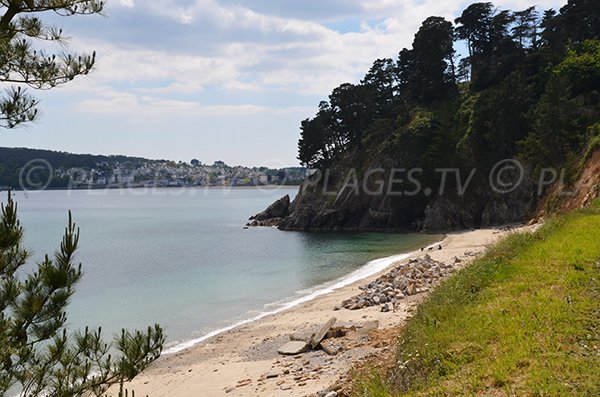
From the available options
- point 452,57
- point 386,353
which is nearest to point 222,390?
point 386,353

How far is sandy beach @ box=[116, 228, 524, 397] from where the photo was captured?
487 inches

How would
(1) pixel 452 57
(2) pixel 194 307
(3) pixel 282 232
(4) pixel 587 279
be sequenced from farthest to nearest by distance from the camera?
1. (1) pixel 452 57
2. (3) pixel 282 232
3. (2) pixel 194 307
4. (4) pixel 587 279

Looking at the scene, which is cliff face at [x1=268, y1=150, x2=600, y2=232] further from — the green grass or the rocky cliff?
the green grass

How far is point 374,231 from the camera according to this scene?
64.6m

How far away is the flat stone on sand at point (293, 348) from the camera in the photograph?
602 inches

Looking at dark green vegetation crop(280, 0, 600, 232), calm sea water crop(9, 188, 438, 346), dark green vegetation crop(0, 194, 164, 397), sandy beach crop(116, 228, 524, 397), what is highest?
dark green vegetation crop(280, 0, 600, 232)

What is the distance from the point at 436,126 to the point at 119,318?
162 ft

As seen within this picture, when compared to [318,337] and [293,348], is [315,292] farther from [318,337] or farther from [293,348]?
[318,337]

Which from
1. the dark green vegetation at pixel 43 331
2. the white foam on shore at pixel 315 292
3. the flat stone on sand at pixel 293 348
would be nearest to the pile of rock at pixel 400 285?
the white foam on shore at pixel 315 292

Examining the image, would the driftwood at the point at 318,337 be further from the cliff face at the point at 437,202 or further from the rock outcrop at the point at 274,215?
the rock outcrop at the point at 274,215

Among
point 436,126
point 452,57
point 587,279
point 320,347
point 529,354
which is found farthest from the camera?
point 452,57

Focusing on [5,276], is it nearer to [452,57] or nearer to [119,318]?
[119,318]

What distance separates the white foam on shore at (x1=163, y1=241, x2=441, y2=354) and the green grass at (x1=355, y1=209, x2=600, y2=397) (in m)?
11.8

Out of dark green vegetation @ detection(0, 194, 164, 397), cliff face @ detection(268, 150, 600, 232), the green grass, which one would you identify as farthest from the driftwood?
cliff face @ detection(268, 150, 600, 232)
